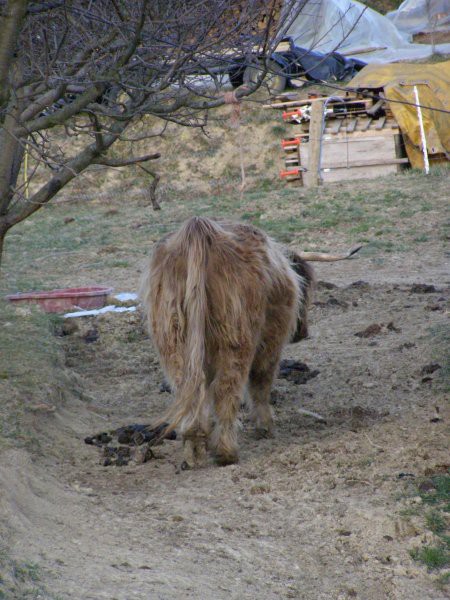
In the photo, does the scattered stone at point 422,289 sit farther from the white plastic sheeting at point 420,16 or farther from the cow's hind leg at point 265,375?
the white plastic sheeting at point 420,16

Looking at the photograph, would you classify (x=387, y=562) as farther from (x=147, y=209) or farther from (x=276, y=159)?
(x=276, y=159)

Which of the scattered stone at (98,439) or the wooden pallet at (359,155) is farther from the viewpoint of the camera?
the wooden pallet at (359,155)

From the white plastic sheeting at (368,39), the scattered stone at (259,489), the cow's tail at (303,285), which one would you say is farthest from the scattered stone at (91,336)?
the white plastic sheeting at (368,39)

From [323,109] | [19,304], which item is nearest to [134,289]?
[19,304]

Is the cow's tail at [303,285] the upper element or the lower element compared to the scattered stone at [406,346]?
upper

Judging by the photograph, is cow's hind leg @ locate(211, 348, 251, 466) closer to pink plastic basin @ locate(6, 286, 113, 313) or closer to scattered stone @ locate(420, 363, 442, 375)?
scattered stone @ locate(420, 363, 442, 375)

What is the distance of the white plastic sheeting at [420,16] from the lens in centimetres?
2846

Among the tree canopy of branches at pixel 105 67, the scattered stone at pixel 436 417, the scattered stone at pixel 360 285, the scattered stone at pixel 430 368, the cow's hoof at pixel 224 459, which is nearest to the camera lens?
the tree canopy of branches at pixel 105 67

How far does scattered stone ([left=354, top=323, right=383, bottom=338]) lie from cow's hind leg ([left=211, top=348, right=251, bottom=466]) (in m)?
3.46

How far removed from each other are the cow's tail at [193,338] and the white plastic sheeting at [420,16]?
24.8 metres

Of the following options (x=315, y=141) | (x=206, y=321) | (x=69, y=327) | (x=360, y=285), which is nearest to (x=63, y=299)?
(x=69, y=327)

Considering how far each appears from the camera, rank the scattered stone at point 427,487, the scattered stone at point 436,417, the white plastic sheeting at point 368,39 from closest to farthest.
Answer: the scattered stone at point 427,487 → the scattered stone at point 436,417 → the white plastic sheeting at point 368,39

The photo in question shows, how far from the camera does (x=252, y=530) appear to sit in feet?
15.3

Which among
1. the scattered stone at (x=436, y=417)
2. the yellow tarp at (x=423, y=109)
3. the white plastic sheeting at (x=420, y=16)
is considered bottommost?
the scattered stone at (x=436, y=417)
